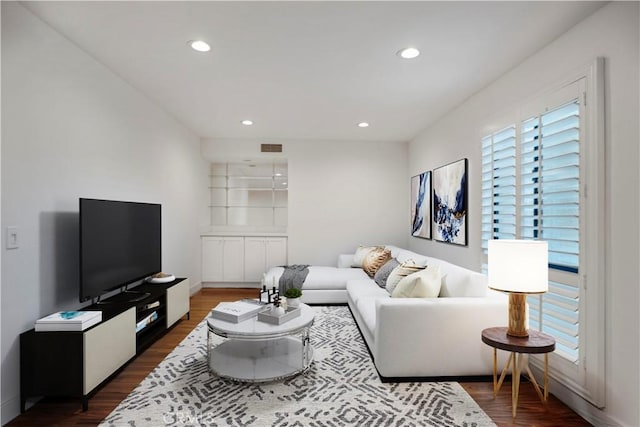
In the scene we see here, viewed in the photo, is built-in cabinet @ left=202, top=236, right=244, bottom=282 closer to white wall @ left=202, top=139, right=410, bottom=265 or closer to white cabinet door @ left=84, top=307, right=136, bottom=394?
white wall @ left=202, top=139, right=410, bottom=265

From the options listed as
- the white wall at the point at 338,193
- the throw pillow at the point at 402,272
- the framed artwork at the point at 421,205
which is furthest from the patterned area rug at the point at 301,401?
the white wall at the point at 338,193

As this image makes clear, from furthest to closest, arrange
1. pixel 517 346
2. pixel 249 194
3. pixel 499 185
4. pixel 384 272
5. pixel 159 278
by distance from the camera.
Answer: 1. pixel 249 194
2. pixel 384 272
3. pixel 159 278
4. pixel 499 185
5. pixel 517 346

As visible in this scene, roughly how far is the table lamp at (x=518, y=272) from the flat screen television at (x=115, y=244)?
9.51 feet

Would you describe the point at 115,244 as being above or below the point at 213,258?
above

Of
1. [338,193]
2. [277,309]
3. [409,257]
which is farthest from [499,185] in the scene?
[338,193]

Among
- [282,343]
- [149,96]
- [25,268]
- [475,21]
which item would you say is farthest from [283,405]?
[149,96]

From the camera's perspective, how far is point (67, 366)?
2.09m

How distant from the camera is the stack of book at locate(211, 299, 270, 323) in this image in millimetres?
2615

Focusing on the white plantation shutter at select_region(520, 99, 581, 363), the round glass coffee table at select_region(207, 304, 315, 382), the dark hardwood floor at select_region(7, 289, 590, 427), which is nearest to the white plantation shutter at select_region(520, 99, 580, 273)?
the white plantation shutter at select_region(520, 99, 581, 363)

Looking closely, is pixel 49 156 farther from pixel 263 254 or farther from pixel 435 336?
pixel 263 254

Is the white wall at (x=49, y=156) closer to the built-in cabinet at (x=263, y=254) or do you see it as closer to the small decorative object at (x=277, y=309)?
the small decorative object at (x=277, y=309)

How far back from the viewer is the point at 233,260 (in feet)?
18.8

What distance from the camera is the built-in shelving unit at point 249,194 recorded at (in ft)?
20.1

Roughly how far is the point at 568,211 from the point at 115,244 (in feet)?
11.4
